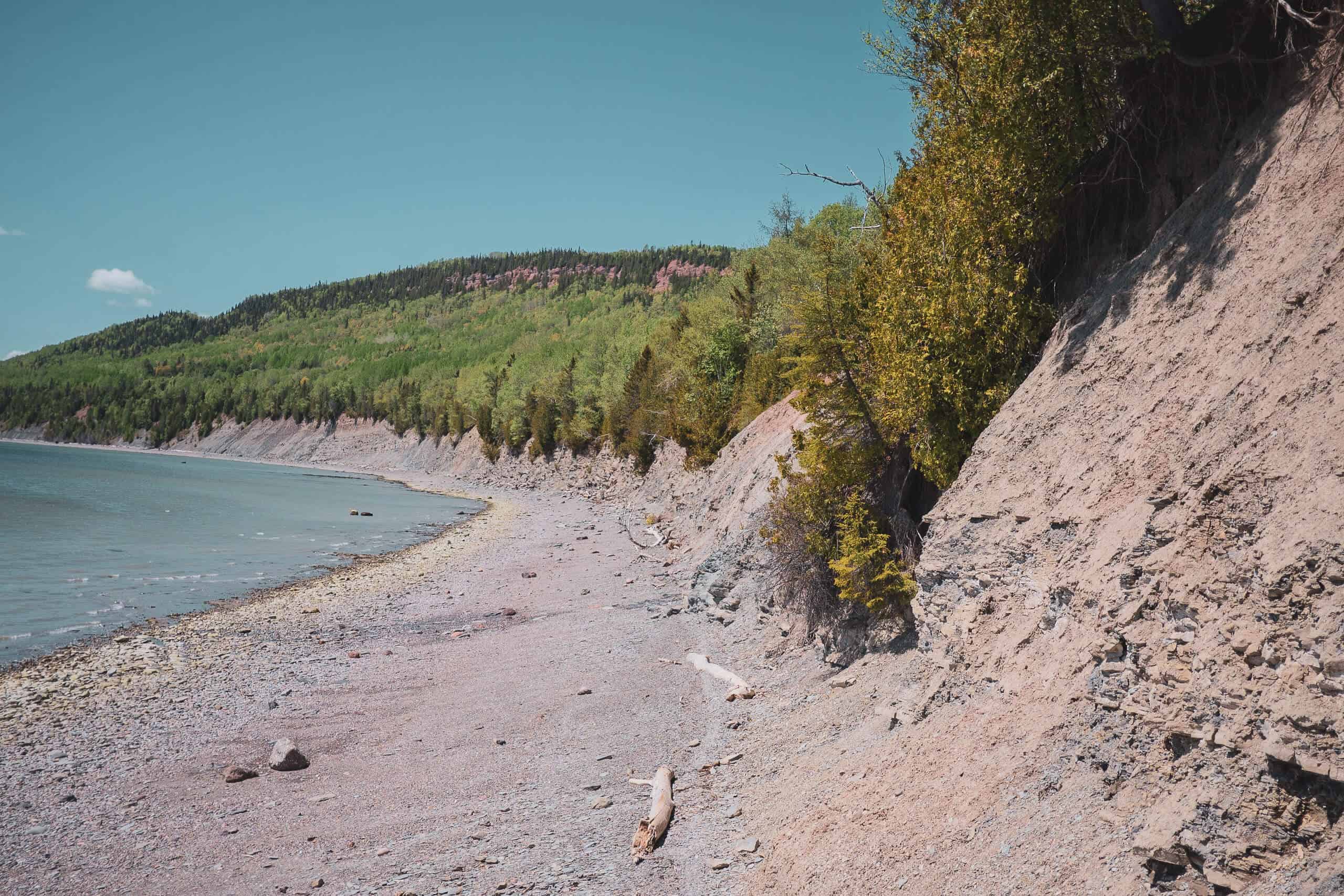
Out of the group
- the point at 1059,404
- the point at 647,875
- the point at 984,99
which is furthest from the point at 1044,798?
the point at 984,99

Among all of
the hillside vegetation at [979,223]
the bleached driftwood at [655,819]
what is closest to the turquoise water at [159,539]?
the bleached driftwood at [655,819]

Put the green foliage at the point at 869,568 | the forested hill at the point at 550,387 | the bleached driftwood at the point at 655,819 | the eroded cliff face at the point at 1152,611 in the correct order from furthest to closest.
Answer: the forested hill at the point at 550,387 < the green foliage at the point at 869,568 < the bleached driftwood at the point at 655,819 < the eroded cliff face at the point at 1152,611

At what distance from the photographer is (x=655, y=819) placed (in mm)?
7359

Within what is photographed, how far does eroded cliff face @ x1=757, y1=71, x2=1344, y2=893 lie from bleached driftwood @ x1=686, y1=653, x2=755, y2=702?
259cm

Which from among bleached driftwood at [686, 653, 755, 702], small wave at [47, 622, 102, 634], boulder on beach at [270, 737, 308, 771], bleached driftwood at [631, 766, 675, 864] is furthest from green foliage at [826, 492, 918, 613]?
small wave at [47, 622, 102, 634]

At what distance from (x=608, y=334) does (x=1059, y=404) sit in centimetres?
7715

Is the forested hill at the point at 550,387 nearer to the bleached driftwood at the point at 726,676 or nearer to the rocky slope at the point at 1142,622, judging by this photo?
the bleached driftwood at the point at 726,676

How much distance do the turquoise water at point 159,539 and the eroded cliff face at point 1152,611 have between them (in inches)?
678

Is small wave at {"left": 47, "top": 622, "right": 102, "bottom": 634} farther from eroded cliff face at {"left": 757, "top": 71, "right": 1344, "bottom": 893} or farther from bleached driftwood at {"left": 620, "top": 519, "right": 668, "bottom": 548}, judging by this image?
eroded cliff face at {"left": 757, "top": 71, "right": 1344, "bottom": 893}

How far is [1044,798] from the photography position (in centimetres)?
520

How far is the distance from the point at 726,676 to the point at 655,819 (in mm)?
4393

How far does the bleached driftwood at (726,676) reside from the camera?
426 inches

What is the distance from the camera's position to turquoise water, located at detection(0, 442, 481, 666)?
62.2ft

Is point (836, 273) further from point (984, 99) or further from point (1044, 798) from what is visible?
point (1044, 798)
